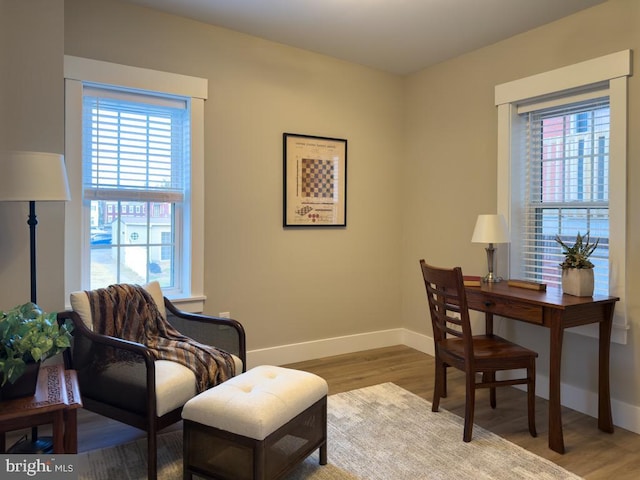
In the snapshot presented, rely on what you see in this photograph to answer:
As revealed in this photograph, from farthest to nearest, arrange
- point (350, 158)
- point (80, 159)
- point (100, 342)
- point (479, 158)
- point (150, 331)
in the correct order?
point (350, 158) < point (479, 158) < point (80, 159) < point (150, 331) < point (100, 342)

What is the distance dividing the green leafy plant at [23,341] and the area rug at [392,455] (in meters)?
0.84

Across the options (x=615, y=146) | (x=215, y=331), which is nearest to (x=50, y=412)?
(x=215, y=331)

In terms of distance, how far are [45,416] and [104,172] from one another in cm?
183

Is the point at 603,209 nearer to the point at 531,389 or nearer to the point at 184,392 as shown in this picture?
the point at 531,389

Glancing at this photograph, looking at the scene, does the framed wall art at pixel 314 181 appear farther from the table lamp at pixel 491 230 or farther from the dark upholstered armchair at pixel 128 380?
the dark upholstered armchair at pixel 128 380

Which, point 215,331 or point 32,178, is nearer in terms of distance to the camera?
point 32,178

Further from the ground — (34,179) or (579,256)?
(34,179)

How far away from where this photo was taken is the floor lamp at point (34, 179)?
81.0 inches

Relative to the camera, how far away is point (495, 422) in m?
2.80

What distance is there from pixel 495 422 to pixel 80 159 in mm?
3043

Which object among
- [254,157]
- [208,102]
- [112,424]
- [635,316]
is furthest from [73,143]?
[635,316]

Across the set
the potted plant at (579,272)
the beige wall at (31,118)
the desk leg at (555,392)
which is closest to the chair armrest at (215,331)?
the beige wall at (31,118)

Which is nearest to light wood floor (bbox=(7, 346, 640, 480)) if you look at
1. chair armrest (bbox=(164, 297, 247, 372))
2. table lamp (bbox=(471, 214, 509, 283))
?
chair armrest (bbox=(164, 297, 247, 372))

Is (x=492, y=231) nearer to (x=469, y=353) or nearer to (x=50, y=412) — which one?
(x=469, y=353)
